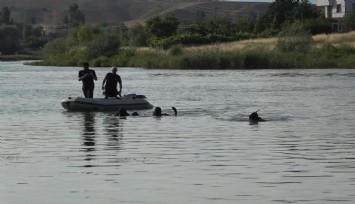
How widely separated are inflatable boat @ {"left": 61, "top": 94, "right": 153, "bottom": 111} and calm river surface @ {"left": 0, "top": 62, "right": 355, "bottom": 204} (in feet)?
1.11

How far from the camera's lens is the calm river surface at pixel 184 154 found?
48.2 ft

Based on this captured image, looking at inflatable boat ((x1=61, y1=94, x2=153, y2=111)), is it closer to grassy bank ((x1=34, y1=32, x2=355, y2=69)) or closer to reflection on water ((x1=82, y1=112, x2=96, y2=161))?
reflection on water ((x1=82, y1=112, x2=96, y2=161))

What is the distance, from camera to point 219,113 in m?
32.6

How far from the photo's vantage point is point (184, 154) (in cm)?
1973

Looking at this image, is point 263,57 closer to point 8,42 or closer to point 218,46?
point 218,46

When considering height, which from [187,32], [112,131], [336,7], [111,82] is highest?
[336,7]

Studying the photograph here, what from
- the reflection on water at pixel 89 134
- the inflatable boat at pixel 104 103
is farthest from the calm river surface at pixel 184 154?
the inflatable boat at pixel 104 103

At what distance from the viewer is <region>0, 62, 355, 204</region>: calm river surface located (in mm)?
14695

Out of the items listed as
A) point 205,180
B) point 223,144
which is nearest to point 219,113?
point 223,144

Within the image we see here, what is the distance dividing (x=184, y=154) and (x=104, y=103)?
12482 millimetres

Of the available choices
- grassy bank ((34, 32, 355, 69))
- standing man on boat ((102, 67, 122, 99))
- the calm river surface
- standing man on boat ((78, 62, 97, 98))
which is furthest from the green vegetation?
standing man on boat ((102, 67, 122, 99))

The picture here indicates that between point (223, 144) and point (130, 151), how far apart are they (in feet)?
7.41

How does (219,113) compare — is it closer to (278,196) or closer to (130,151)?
(130,151)

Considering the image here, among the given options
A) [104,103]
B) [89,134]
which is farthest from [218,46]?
[89,134]
